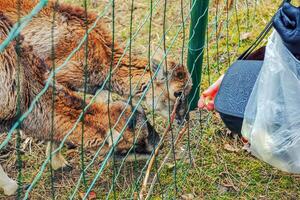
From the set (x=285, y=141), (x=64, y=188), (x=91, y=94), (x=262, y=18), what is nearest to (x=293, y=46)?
(x=285, y=141)

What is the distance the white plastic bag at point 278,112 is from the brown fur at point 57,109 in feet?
3.24

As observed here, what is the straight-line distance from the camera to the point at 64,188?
4066 millimetres

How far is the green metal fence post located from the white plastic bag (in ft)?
4.00

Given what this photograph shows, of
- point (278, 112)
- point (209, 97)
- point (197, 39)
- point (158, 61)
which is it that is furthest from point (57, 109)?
point (278, 112)

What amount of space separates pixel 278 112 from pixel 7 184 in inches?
84.9

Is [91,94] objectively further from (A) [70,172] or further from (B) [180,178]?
(B) [180,178]

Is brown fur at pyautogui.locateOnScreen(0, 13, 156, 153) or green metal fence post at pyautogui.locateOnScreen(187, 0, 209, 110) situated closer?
brown fur at pyautogui.locateOnScreen(0, 13, 156, 153)

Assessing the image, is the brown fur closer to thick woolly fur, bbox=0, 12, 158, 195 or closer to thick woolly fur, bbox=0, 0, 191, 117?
thick woolly fur, bbox=0, 12, 158, 195

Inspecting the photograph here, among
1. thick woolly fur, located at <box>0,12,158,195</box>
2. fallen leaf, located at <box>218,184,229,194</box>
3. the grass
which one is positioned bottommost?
fallen leaf, located at <box>218,184,229,194</box>

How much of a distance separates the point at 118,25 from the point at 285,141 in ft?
11.9

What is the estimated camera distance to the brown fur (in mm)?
3729

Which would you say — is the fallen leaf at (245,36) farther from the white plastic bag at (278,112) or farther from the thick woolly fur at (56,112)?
the white plastic bag at (278,112)

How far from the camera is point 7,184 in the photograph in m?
4.02

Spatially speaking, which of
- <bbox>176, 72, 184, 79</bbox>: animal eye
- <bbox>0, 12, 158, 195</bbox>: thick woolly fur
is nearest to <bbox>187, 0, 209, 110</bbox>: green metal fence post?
<bbox>176, 72, 184, 79</bbox>: animal eye
